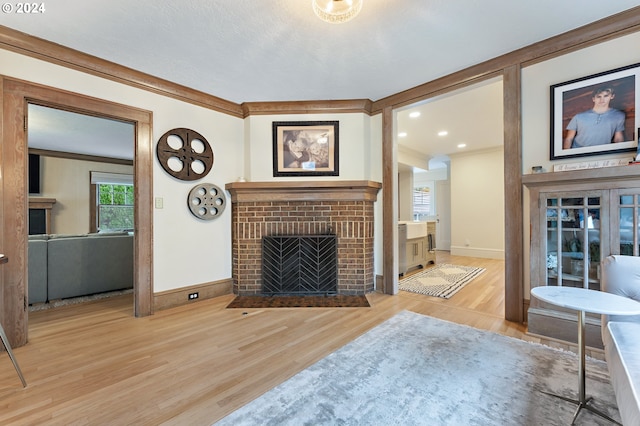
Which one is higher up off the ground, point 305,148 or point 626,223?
point 305,148

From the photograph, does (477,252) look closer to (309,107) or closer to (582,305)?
(309,107)

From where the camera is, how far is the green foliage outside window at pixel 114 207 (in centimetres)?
639

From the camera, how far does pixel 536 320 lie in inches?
84.9

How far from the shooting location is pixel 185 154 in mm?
3061

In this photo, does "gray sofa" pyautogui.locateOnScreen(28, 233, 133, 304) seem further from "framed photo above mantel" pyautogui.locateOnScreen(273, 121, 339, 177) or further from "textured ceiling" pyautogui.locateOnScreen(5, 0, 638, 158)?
"framed photo above mantel" pyautogui.locateOnScreen(273, 121, 339, 177)

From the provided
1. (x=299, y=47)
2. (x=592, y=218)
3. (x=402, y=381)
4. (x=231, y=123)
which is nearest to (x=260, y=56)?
(x=299, y=47)

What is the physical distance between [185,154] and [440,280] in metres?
3.94

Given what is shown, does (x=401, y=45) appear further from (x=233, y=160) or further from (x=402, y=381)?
(x=402, y=381)

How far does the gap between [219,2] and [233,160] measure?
6.34 feet

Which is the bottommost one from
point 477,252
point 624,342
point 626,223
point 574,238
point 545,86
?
point 477,252

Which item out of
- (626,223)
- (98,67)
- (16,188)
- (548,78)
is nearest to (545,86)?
(548,78)

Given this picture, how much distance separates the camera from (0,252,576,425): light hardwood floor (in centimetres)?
141

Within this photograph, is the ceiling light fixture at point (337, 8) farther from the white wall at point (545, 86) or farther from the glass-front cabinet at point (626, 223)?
the glass-front cabinet at point (626, 223)

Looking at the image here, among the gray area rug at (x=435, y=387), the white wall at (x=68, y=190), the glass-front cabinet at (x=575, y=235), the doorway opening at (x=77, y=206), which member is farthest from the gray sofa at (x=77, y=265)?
the glass-front cabinet at (x=575, y=235)
